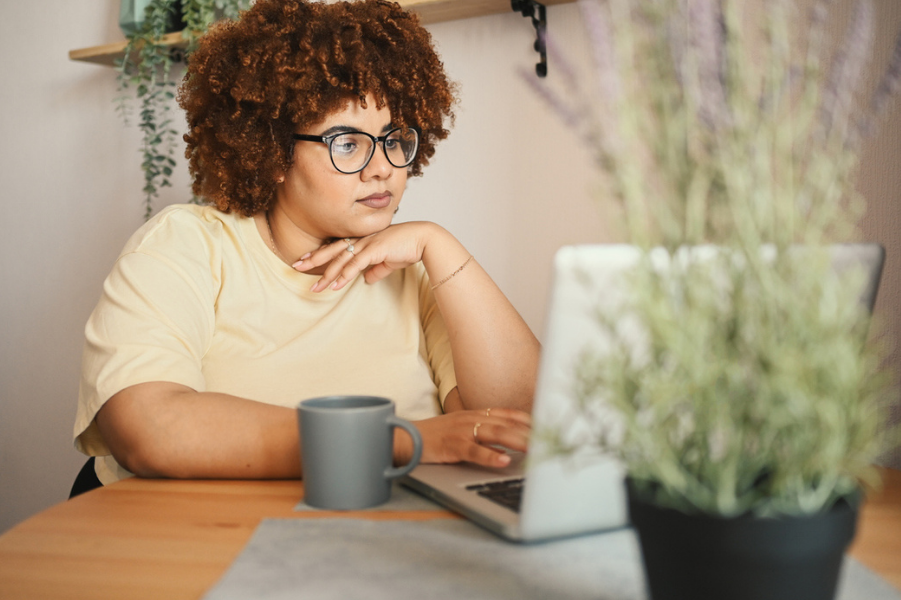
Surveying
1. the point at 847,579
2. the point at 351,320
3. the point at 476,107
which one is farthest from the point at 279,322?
the point at 847,579

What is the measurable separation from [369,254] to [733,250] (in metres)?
0.96

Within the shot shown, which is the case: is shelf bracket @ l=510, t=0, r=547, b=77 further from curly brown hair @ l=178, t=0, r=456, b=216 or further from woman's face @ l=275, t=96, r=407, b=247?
woman's face @ l=275, t=96, r=407, b=247

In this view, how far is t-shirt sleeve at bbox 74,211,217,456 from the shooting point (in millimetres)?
981

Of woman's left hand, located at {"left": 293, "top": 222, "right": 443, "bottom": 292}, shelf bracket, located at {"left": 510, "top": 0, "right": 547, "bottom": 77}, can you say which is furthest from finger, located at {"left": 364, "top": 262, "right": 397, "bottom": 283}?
shelf bracket, located at {"left": 510, "top": 0, "right": 547, "bottom": 77}

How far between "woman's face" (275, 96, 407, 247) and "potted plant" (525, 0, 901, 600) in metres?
0.94

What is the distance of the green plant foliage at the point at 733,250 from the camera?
0.36m

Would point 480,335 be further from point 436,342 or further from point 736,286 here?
point 736,286

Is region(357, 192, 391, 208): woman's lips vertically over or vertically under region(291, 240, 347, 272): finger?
over

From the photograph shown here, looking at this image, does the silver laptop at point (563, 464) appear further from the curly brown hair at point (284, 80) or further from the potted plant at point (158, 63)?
the potted plant at point (158, 63)

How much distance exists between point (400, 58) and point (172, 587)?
1087mm

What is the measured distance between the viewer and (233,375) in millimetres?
1206

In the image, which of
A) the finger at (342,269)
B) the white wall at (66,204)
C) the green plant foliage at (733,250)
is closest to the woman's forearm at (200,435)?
the finger at (342,269)

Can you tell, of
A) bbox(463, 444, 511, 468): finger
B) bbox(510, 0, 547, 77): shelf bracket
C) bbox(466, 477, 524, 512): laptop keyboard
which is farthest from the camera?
bbox(510, 0, 547, 77): shelf bracket

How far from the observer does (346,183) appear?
50.8 inches
